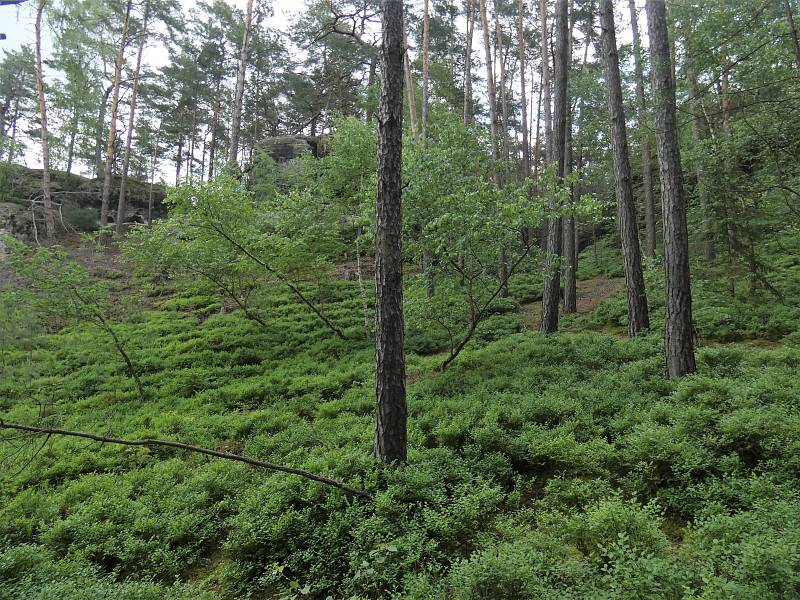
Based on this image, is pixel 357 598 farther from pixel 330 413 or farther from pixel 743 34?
pixel 743 34

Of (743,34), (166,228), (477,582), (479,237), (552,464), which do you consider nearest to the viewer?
(477,582)

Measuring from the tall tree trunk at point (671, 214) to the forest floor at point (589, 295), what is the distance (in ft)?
14.5

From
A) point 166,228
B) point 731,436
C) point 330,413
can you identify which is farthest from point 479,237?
point 166,228

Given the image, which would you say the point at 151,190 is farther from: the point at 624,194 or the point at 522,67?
the point at 624,194

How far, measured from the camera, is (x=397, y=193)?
4.72m

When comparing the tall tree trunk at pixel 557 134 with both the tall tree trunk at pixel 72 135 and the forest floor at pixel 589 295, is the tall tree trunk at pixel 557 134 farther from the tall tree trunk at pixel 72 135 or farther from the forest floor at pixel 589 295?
the tall tree trunk at pixel 72 135

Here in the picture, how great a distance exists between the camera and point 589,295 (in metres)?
13.8

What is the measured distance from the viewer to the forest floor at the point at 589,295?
11941 mm

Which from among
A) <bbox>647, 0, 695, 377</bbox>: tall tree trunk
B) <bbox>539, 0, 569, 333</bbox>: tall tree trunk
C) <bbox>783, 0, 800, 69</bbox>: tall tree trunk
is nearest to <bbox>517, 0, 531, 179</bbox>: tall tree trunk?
<bbox>539, 0, 569, 333</bbox>: tall tree trunk

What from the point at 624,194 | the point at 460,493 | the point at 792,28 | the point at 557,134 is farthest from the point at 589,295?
the point at 460,493

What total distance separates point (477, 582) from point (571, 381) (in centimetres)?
456

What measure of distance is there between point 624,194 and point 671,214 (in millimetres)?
3240

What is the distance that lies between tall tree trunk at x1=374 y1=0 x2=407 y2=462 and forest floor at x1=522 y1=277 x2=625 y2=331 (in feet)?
22.3

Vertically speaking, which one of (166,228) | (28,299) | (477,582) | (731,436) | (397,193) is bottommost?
(477,582)
